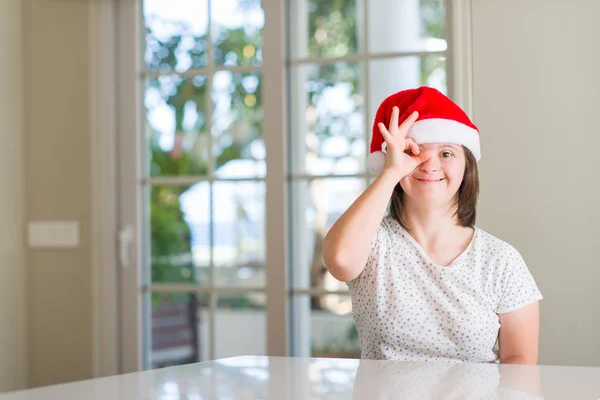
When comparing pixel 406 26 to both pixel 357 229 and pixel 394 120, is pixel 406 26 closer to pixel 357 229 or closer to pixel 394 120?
pixel 394 120

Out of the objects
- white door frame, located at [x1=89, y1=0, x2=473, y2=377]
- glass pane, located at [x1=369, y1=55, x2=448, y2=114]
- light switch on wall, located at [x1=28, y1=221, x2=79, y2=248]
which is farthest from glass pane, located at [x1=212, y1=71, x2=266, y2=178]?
light switch on wall, located at [x1=28, y1=221, x2=79, y2=248]

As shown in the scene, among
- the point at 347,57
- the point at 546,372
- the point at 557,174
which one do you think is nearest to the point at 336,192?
the point at 347,57

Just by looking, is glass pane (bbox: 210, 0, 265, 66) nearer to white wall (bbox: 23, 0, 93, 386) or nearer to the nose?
white wall (bbox: 23, 0, 93, 386)

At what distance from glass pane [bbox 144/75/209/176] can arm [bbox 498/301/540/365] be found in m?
A: 1.79

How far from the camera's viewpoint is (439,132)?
186 centimetres

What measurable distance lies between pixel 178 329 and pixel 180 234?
414 millimetres

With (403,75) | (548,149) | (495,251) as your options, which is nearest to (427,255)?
(495,251)

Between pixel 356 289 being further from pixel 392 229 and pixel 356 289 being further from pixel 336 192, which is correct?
pixel 336 192

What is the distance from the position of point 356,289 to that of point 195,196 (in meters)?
1.59

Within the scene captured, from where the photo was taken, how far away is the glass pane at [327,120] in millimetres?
3053

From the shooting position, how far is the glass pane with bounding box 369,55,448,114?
2895mm

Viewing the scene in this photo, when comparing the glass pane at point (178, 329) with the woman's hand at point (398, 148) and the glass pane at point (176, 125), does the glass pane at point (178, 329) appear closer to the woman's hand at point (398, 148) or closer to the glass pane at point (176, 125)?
the glass pane at point (176, 125)

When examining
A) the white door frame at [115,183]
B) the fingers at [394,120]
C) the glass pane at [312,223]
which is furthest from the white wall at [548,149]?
the white door frame at [115,183]

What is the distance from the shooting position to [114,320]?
3.39m
